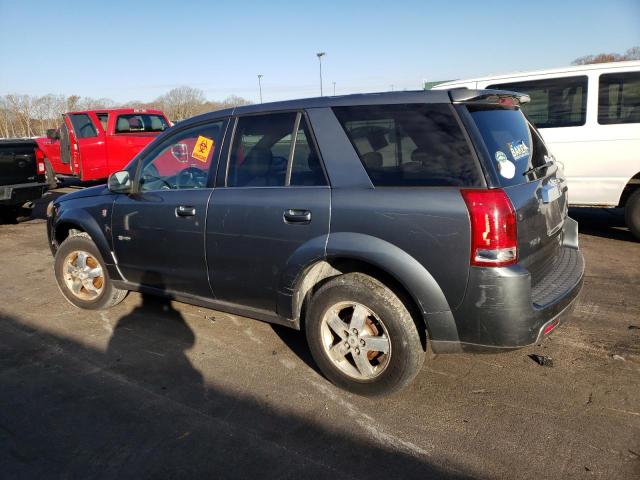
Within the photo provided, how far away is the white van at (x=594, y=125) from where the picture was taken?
20.3 ft

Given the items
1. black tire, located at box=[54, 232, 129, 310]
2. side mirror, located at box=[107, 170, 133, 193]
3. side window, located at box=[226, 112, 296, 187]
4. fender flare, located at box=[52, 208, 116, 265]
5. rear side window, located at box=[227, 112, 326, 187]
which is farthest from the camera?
black tire, located at box=[54, 232, 129, 310]

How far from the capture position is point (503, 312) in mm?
2625

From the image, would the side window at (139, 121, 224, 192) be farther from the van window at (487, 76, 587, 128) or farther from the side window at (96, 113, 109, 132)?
the side window at (96, 113, 109, 132)

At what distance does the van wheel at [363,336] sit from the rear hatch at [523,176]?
2.51 feet

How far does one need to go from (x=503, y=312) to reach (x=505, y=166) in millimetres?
812

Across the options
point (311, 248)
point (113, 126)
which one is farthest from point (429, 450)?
A: point (113, 126)

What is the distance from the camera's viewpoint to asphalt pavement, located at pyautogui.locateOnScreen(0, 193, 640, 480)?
8.23 feet

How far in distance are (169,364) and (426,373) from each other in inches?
72.3

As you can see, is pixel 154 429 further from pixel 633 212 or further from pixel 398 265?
pixel 633 212

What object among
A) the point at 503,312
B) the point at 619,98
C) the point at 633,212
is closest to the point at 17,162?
the point at 503,312

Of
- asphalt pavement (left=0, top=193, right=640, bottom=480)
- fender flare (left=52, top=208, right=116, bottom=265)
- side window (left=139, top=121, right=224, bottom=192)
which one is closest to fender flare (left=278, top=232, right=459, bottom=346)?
asphalt pavement (left=0, top=193, right=640, bottom=480)

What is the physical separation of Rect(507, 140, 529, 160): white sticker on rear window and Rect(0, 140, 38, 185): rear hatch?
876 centimetres

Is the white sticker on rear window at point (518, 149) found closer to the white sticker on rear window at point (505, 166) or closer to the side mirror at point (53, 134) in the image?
the white sticker on rear window at point (505, 166)

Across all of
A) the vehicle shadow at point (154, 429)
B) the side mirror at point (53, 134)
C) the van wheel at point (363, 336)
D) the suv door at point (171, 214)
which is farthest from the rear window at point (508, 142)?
the side mirror at point (53, 134)
